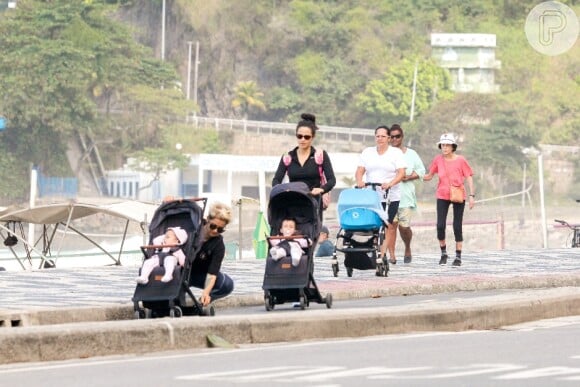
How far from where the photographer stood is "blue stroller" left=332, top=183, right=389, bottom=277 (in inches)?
846

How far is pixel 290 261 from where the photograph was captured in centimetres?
1695

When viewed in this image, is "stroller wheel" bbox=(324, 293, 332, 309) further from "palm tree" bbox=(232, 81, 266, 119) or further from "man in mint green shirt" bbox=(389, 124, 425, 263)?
"palm tree" bbox=(232, 81, 266, 119)

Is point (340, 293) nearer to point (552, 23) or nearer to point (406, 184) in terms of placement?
point (406, 184)

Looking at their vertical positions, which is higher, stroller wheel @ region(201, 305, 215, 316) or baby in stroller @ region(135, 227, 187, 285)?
baby in stroller @ region(135, 227, 187, 285)

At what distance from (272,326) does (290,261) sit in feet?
7.38

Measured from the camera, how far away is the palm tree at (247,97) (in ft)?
500

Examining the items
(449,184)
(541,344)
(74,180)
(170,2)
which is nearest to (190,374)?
(541,344)

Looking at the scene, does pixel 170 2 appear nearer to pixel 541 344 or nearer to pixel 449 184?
pixel 449 184

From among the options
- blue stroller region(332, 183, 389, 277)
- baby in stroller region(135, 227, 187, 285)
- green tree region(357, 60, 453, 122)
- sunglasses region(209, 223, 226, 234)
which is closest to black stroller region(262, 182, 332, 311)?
sunglasses region(209, 223, 226, 234)

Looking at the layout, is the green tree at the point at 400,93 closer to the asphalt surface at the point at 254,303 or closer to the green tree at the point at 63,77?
the green tree at the point at 63,77

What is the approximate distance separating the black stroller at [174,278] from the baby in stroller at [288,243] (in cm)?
→ 97

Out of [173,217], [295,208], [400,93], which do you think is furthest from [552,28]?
[173,217]

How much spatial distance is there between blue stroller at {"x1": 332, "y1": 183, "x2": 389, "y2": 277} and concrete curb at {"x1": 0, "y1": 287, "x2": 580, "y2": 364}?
3.44 metres

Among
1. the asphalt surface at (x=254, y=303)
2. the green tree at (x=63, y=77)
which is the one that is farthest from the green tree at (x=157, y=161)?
the asphalt surface at (x=254, y=303)
